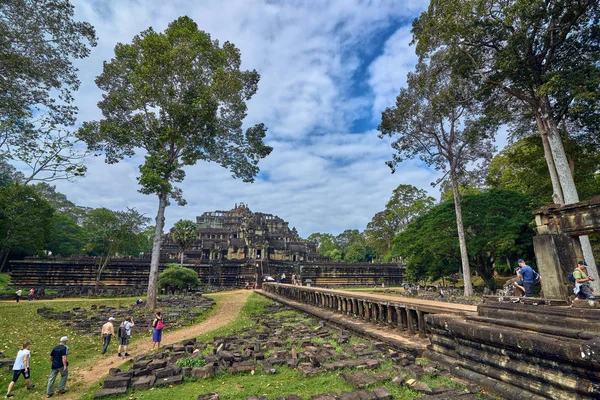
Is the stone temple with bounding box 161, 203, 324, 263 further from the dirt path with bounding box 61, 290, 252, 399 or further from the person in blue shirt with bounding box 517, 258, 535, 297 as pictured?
the person in blue shirt with bounding box 517, 258, 535, 297

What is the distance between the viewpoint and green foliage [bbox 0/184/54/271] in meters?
26.3

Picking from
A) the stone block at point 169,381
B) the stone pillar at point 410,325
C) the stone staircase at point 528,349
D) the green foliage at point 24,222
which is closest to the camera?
the stone staircase at point 528,349

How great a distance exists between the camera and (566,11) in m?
11.2

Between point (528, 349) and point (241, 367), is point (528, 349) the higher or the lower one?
the higher one

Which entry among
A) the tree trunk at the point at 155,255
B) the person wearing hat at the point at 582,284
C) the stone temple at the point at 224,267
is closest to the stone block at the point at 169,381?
the person wearing hat at the point at 582,284

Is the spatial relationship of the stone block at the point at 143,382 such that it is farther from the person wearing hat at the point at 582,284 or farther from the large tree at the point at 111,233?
the large tree at the point at 111,233

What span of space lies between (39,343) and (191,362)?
7562 mm

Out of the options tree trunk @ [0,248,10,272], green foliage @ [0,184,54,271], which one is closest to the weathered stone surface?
green foliage @ [0,184,54,271]

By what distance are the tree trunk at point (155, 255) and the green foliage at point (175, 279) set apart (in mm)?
11132

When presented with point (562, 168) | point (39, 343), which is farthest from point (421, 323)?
point (39, 343)

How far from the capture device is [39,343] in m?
10.3

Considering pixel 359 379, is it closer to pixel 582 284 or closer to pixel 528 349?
pixel 528 349

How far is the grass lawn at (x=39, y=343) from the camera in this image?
6.90 meters

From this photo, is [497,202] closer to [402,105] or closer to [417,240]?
[417,240]
